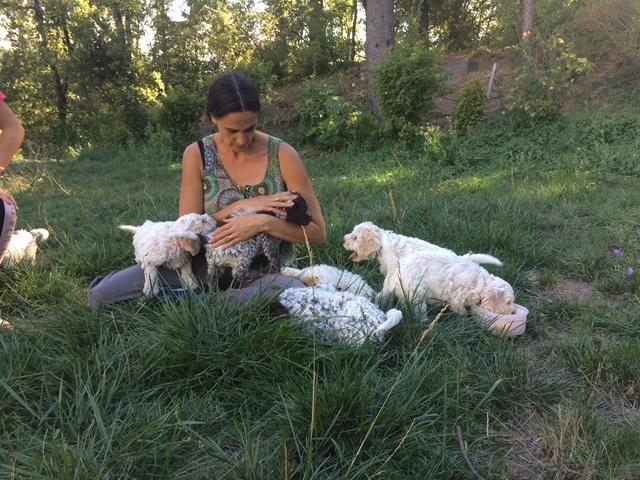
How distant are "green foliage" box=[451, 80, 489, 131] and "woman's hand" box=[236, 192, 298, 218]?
8.20 meters

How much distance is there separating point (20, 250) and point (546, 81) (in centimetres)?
1010

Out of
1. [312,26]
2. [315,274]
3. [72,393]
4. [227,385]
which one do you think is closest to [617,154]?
[315,274]

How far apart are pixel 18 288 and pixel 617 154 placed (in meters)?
8.40

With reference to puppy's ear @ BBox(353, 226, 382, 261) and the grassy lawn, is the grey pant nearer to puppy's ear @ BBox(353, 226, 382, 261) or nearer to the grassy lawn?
the grassy lawn

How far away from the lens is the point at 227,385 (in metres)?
2.48

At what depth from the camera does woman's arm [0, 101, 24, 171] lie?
10.2ft

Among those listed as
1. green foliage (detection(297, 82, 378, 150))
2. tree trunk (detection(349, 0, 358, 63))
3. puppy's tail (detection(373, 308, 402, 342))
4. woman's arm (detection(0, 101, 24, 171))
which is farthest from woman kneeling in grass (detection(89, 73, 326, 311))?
tree trunk (detection(349, 0, 358, 63))

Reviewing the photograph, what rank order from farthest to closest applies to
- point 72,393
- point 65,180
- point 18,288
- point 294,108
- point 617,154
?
point 294,108, point 65,180, point 617,154, point 18,288, point 72,393

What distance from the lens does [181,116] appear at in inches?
507

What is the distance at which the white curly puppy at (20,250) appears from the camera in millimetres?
4047

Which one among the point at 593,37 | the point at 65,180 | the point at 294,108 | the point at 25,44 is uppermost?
the point at 25,44

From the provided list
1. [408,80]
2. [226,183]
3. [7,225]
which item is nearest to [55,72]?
[408,80]

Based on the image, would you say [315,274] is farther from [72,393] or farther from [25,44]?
[25,44]

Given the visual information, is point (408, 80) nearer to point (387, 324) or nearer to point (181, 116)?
point (181, 116)
